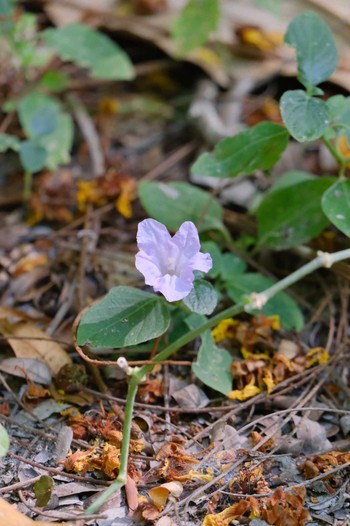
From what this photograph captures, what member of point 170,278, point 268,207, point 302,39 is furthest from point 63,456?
point 302,39

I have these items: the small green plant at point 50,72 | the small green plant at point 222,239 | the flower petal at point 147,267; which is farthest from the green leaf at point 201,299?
the small green plant at point 50,72

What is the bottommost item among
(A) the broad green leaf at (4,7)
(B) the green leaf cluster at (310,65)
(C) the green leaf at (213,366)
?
(C) the green leaf at (213,366)

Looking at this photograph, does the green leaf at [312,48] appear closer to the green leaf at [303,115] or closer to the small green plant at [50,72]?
the green leaf at [303,115]

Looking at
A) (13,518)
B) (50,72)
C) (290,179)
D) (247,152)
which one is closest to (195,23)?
(50,72)

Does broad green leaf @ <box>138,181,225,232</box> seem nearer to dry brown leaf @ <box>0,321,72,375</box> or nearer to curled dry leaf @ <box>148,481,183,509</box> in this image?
dry brown leaf @ <box>0,321,72,375</box>

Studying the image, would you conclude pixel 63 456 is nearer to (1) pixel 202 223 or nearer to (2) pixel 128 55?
(1) pixel 202 223

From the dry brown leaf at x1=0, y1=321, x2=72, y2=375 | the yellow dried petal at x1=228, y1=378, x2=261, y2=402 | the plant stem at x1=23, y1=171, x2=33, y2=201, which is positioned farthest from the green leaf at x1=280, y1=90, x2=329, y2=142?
the plant stem at x1=23, y1=171, x2=33, y2=201

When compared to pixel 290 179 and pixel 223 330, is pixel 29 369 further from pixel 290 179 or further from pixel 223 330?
pixel 290 179

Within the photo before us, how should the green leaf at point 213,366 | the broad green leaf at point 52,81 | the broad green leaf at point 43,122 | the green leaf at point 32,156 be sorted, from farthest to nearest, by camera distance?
the broad green leaf at point 52,81
the broad green leaf at point 43,122
the green leaf at point 32,156
the green leaf at point 213,366
